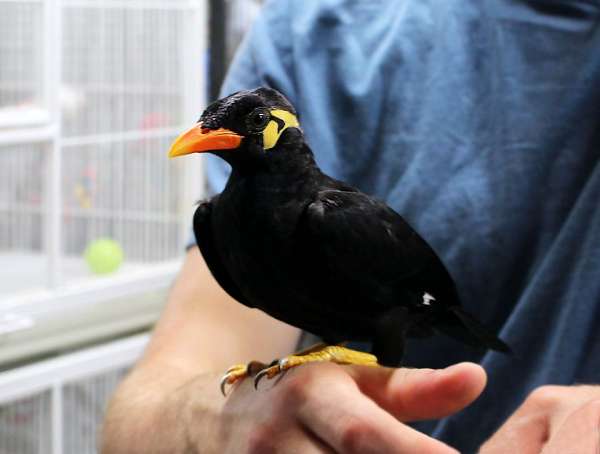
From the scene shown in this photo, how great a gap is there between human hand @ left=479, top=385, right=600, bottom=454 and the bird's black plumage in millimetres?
63

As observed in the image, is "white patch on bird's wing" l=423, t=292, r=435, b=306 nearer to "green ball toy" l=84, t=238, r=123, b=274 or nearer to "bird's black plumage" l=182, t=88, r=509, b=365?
"bird's black plumage" l=182, t=88, r=509, b=365

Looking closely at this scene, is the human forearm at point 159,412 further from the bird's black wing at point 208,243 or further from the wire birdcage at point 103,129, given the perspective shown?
the wire birdcage at point 103,129

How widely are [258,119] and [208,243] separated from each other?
0.08 m

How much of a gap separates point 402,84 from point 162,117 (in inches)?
33.0

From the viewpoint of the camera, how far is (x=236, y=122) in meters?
0.31

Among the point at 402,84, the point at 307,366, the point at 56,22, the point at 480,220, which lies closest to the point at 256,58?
the point at 402,84

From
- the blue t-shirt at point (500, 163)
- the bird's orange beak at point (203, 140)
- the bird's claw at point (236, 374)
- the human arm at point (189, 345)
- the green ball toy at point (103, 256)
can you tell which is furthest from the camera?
the green ball toy at point (103, 256)

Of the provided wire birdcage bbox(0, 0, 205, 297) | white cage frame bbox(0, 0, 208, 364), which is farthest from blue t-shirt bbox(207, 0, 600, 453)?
wire birdcage bbox(0, 0, 205, 297)

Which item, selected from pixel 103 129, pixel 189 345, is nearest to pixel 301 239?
pixel 189 345

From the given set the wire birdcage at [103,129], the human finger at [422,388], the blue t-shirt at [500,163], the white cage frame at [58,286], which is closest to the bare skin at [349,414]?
the human finger at [422,388]

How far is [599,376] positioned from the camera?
58cm

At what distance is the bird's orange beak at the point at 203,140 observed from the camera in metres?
0.29

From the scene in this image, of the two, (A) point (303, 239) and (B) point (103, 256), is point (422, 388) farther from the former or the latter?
(B) point (103, 256)

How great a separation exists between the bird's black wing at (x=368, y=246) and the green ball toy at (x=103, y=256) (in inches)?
35.3
